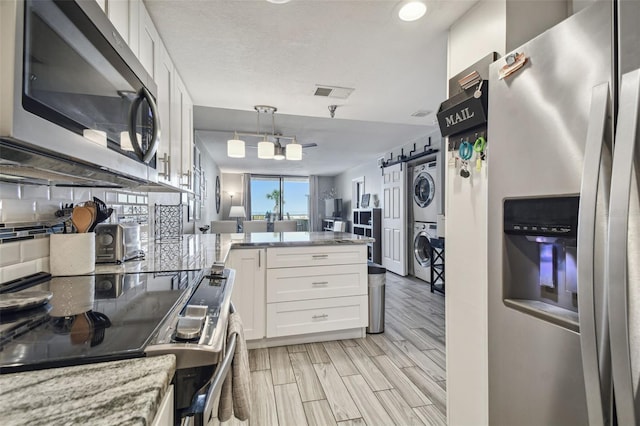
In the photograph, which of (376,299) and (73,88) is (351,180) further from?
(73,88)

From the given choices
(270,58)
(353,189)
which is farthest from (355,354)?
(353,189)

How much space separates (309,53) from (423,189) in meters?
3.44

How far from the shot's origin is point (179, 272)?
1.27 m

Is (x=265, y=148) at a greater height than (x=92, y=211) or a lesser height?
greater

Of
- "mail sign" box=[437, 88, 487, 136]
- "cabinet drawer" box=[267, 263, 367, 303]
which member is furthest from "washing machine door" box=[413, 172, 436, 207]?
"mail sign" box=[437, 88, 487, 136]

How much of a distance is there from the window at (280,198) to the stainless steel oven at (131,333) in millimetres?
9086

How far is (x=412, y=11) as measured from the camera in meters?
1.48

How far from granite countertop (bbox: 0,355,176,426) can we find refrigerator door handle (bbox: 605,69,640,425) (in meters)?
0.89

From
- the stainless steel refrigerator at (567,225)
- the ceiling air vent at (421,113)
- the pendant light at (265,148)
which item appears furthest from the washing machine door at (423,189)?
the stainless steel refrigerator at (567,225)

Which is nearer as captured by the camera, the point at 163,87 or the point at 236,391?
the point at 236,391

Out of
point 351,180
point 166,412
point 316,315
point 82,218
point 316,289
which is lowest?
point 316,315

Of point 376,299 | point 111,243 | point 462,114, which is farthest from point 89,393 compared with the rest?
point 376,299

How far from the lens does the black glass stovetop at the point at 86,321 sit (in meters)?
0.53

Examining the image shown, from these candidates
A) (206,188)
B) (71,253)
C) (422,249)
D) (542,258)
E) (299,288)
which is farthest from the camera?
(206,188)
